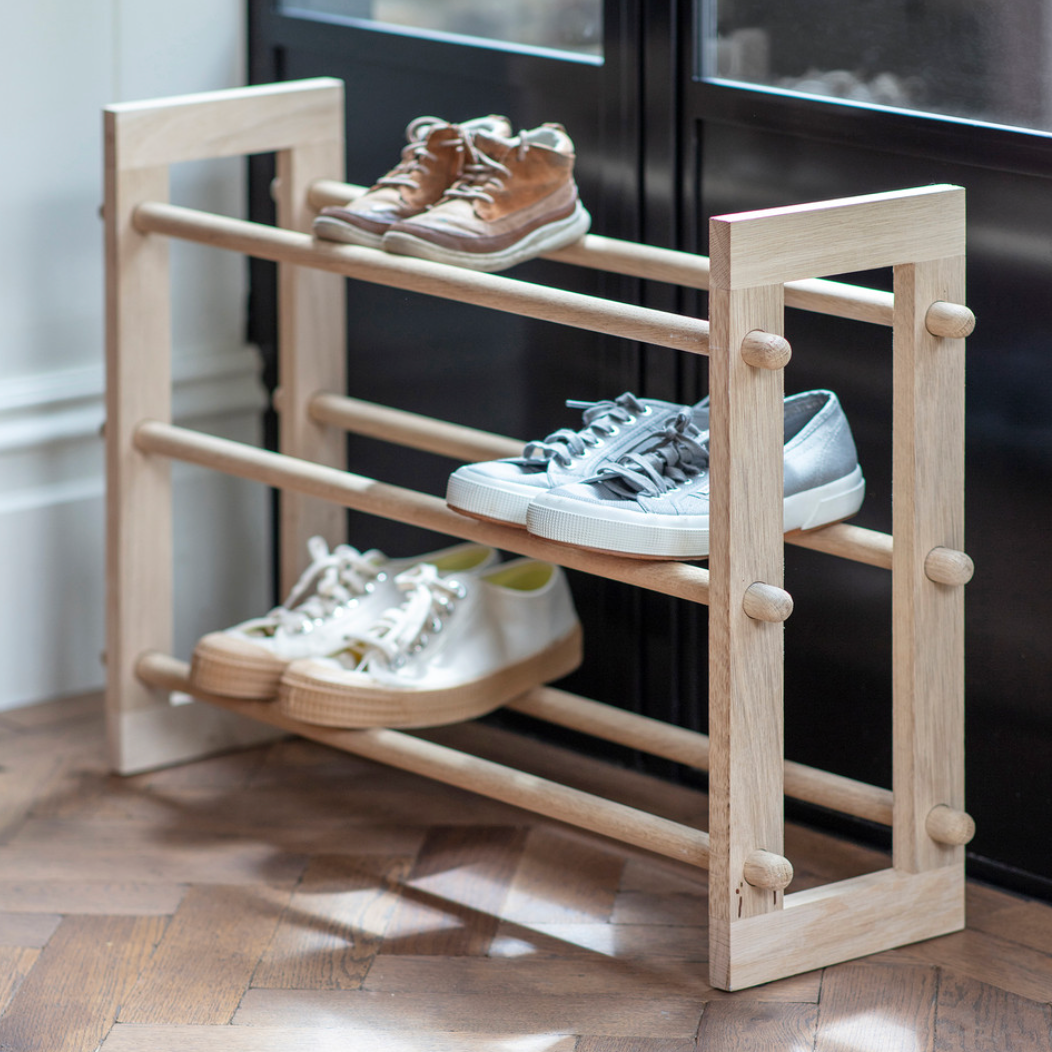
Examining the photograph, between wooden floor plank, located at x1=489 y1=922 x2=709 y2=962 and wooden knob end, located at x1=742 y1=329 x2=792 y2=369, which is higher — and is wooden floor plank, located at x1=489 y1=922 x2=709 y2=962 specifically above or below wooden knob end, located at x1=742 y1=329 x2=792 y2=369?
below

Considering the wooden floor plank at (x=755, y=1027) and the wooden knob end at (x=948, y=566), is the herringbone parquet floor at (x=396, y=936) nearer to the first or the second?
the wooden floor plank at (x=755, y=1027)

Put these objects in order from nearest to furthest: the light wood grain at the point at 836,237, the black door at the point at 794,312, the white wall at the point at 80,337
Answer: the light wood grain at the point at 836,237 < the black door at the point at 794,312 < the white wall at the point at 80,337

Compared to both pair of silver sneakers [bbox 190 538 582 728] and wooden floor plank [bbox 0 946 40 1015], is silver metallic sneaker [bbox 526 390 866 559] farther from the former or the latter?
wooden floor plank [bbox 0 946 40 1015]

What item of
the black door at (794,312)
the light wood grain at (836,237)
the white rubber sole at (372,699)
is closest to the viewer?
the light wood grain at (836,237)

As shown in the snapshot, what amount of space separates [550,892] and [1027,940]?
1.36 ft

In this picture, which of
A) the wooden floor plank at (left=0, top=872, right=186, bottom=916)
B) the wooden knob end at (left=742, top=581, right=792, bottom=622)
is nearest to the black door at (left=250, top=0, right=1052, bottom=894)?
the wooden knob end at (left=742, top=581, right=792, bottom=622)

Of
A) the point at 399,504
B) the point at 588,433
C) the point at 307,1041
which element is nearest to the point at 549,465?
the point at 588,433

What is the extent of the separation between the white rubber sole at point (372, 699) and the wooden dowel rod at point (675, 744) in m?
0.06

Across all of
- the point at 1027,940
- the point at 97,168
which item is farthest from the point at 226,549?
the point at 1027,940

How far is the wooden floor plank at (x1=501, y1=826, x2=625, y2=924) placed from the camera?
153 cm

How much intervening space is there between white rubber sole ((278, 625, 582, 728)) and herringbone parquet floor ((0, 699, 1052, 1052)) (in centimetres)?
14

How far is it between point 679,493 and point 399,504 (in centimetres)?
29

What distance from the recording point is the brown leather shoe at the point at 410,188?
5.12 feet

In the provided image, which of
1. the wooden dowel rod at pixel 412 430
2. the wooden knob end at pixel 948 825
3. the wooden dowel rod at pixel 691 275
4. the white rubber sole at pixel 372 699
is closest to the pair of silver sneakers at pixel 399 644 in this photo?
the white rubber sole at pixel 372 699
